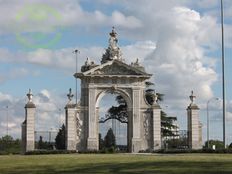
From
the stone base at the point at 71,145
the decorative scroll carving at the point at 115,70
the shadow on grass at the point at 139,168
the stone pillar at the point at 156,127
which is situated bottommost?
the shadow on grass at the point at 139,168

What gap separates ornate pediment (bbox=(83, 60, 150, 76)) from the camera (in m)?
70.6

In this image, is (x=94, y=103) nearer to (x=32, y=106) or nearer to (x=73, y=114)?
(x=73, y=114)

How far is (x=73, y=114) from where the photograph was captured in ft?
231

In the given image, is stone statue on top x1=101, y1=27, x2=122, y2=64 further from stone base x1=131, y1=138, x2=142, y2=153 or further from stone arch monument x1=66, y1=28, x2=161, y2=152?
stone base x1=131, y1=138, x2=142, y2=153

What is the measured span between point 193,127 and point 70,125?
14.1 metres

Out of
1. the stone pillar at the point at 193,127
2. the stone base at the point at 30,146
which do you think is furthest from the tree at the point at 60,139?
the stone pillar at the point at 193,127

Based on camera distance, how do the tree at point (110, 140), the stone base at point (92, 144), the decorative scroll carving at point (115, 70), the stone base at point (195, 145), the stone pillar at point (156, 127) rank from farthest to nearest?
the tree at point (110, 140) < the decorative scroll carving at point (115, 70) < the stone pillar at point (156, 127) < the stone base at point (195, 145) < the stone base at point (92, 144)

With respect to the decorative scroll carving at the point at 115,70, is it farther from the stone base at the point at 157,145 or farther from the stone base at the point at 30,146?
the stone base at the point at 30,146

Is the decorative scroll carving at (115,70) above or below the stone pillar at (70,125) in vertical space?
above

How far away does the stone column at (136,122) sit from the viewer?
7019 centimetres

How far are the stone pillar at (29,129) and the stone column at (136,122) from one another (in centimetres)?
1140

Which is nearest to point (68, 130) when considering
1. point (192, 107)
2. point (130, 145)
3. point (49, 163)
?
point (130, 145)

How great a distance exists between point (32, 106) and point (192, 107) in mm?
18397

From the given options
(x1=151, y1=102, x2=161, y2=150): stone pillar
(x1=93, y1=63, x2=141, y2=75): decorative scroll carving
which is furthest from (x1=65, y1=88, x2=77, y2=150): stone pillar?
(x1=151, y1=102, x2=161, y2=150): stone pillar
